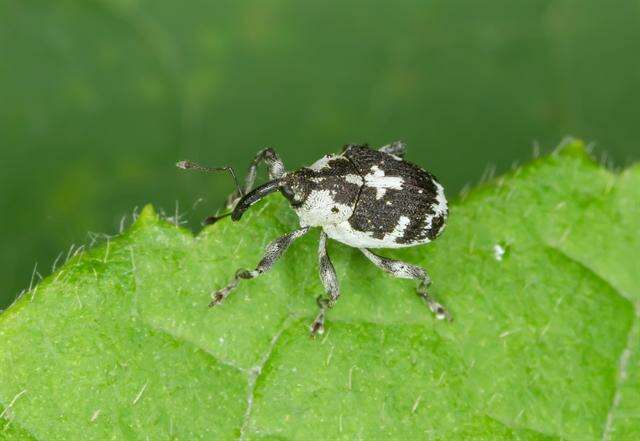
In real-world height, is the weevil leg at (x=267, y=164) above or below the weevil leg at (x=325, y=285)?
above

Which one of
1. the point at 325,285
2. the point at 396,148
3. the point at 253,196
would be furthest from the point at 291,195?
the point at 396,148

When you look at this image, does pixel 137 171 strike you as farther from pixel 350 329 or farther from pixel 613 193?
pixel 613 193

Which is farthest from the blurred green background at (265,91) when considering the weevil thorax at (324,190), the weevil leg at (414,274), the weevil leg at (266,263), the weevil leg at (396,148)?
the weevil leg at (414,274)

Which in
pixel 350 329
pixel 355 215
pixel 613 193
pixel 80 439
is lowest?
pixel 80 439

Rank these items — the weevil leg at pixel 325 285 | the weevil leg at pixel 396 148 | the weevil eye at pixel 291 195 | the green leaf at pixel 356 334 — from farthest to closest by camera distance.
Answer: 1. the weevil leg at pixel 396 148
2. the weevil eye at pixel 291 195
3. the weevil leg at pixel 325 285
4. the green leaf at pixel 356 334

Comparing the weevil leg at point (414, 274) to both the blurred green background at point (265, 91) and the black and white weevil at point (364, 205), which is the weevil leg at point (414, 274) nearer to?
the black and white weevil at point (364, 205)

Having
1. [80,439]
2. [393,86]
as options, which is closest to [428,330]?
[80,439]

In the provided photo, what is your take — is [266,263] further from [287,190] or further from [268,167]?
[268,167]
